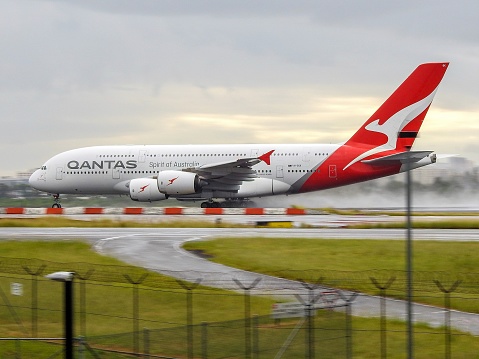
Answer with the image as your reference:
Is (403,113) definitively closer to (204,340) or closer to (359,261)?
(359,261)

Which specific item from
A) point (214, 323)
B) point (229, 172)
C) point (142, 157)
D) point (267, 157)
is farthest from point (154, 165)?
point (214, 323)

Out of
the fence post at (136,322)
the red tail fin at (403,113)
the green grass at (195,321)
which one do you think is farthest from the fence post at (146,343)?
the red tail fin at (403,113)

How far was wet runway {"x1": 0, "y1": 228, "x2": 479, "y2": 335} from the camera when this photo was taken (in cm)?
2622

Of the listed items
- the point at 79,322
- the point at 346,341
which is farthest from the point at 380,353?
the point at 79,322

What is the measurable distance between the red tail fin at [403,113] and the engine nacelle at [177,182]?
12.1 metres

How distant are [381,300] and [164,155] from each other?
139 feet

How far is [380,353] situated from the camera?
71.2 ft

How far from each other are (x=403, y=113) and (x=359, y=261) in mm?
27787

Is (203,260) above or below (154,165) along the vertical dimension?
below

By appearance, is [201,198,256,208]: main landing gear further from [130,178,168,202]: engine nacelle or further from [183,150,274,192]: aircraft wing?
[130,178,168,202]: engine nacelle

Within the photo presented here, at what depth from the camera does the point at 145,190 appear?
6294 cm

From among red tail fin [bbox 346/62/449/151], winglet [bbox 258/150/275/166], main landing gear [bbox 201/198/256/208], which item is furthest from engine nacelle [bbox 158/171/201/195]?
red tail fin [bbox 346/62/449/151]

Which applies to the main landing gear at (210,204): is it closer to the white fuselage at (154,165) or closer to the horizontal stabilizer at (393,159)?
the white fuselage at (154,165)

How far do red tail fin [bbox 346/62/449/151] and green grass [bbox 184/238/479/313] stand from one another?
21.5 meters
